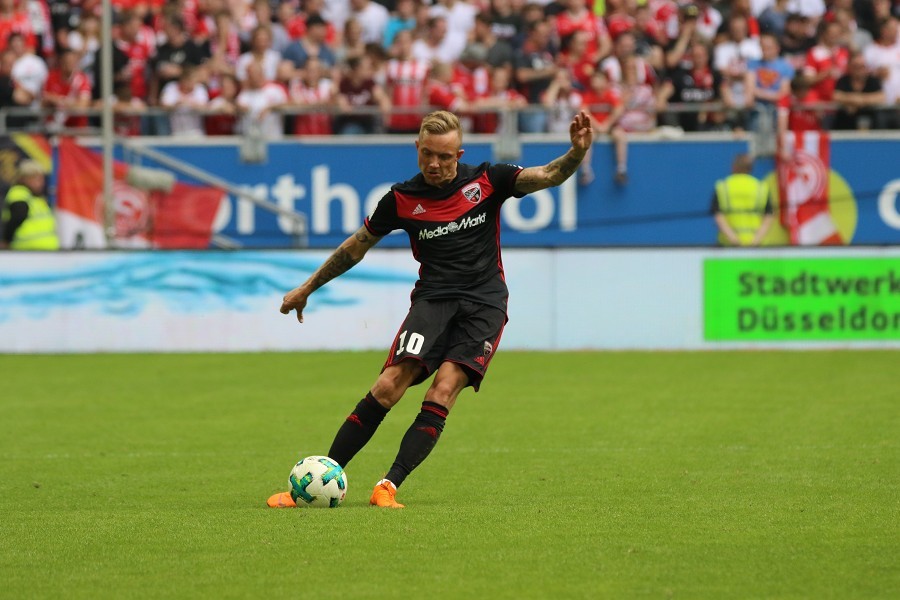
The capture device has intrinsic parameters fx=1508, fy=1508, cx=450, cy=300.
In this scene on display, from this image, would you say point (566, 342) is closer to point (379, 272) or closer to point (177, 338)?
point (379, 272)

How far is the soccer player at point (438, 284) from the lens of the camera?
7.70 meters

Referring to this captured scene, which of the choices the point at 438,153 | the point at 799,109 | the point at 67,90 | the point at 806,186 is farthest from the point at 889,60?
the point at 438,153

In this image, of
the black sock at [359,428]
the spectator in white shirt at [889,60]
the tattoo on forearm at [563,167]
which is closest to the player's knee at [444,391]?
the black sock at [359,428]

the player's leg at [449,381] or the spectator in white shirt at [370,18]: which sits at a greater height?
the spectator in white shirt at [370,18]

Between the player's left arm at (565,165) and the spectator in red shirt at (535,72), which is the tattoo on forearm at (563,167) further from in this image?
the spectator in red shirt at (535,72)

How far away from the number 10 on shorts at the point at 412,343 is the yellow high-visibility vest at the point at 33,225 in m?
12.8

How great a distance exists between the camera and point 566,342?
60.9 ft

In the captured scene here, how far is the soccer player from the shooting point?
770 cm

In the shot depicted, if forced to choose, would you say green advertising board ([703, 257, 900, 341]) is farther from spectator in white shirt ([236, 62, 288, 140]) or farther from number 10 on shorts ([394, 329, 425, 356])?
number 10 on shorts ([394, 329, 425, 356])

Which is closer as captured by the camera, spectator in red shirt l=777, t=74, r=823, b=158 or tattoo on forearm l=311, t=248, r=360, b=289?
tattoo on forearm l=311, t=248, r=360, b=289

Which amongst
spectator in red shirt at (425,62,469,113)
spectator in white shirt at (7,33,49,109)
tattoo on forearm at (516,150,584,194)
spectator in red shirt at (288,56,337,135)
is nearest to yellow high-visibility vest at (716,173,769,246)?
spectator in red shirt at (425,62,469,113)

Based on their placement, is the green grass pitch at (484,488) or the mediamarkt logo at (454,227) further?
the mediamarkt logo at (454,227)

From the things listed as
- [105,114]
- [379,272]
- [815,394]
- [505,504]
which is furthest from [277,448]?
[105,114]

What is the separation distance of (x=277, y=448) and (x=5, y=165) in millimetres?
11646
